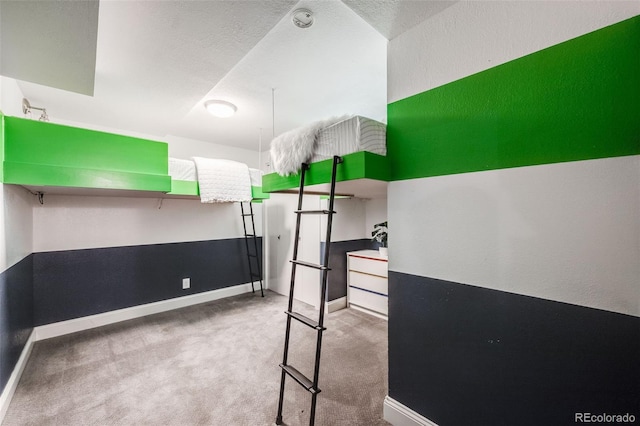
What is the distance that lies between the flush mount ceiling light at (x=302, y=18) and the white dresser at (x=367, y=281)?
2457 mm

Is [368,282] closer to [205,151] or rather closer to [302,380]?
[302,380]

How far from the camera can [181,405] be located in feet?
5.75

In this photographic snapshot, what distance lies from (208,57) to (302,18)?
0.75 meters

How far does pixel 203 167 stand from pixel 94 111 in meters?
1.25

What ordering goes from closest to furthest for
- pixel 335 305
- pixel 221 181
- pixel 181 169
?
pixel 181 169, pixel 221 181, pixel 335 305

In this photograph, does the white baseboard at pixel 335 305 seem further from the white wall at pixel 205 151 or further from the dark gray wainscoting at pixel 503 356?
the white wall at pixel 205 151

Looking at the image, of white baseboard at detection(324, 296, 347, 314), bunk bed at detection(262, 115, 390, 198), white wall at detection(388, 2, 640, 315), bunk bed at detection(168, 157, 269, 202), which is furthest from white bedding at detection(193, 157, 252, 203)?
white wall at detection(388, 2, 640, 315)

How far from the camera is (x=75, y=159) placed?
6.73 ft

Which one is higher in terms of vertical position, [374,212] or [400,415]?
Result: [374,212]

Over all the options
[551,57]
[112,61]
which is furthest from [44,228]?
[551,57]

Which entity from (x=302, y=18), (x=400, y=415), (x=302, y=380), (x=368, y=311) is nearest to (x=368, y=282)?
(x=368, y=311)

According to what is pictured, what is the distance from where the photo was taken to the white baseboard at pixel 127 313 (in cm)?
276

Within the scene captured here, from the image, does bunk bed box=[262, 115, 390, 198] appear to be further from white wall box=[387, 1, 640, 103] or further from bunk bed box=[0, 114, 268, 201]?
bunk bed box=[0, 114, 268, 201]

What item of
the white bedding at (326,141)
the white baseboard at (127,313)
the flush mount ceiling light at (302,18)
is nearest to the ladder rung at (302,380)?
the white bedding at (326,141)
